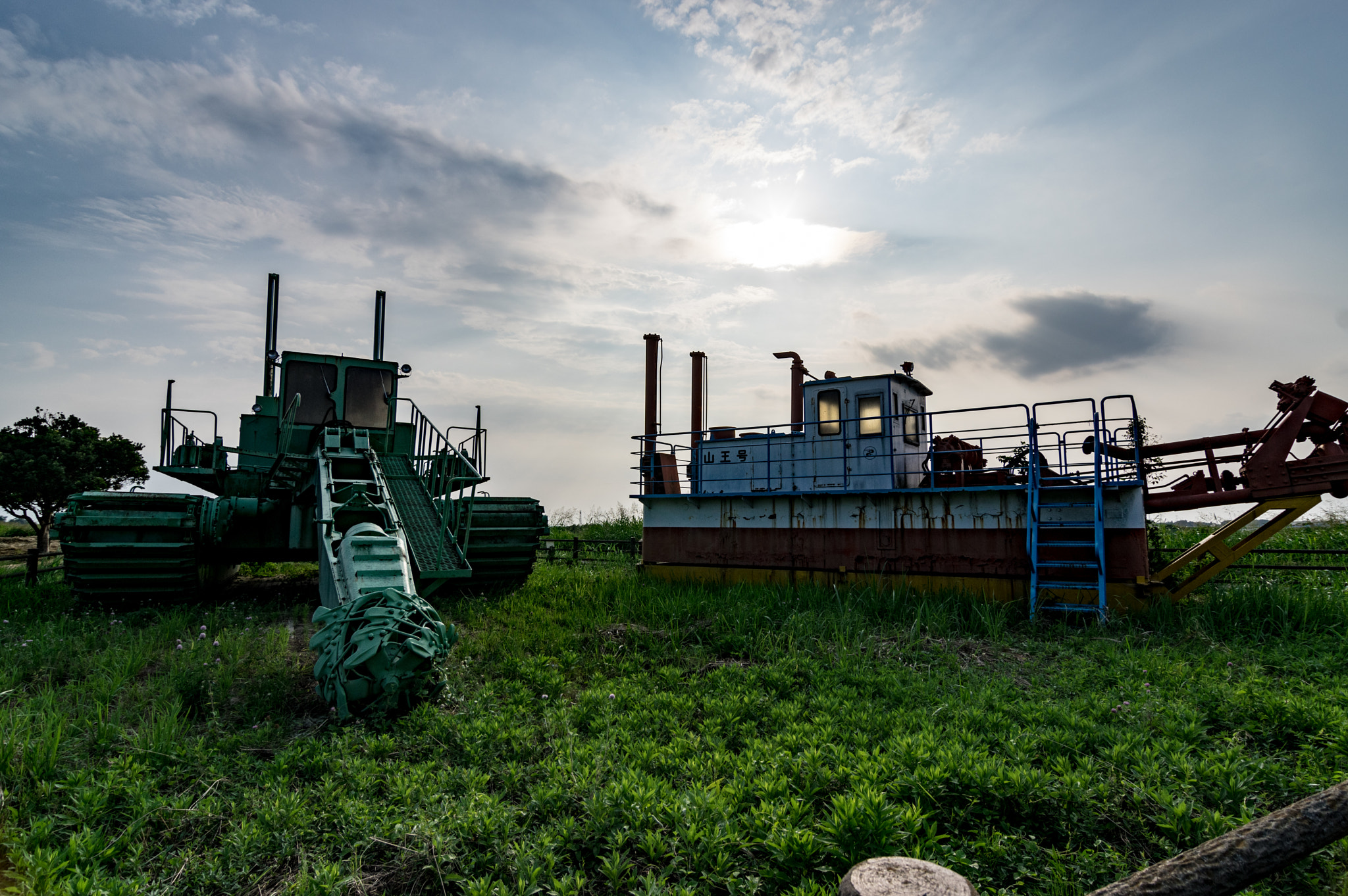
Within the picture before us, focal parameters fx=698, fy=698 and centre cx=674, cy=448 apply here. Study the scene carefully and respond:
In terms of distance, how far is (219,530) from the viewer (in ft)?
36.9

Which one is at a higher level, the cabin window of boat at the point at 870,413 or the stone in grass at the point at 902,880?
the cabin window of boat at the point at 870,413

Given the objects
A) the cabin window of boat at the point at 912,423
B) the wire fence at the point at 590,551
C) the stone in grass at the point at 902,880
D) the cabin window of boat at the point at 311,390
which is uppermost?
the cabin window of boat at the point at 311,390

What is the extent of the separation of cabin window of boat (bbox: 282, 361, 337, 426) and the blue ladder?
42.4ft

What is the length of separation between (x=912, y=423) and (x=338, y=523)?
10.8 metres

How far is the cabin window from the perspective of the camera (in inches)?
555

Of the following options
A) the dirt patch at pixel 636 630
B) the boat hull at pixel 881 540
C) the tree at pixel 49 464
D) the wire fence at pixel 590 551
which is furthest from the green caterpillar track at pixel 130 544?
the tree at pixel 49 464

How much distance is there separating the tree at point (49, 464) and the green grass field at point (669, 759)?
24368 millimetres

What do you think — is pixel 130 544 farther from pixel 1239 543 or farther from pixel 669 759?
pixel 1239 543

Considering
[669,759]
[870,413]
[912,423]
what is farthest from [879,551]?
[669,759]

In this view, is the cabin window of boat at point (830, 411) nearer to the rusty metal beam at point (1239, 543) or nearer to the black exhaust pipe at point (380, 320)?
the rusty metal beam at point (1239, 543)

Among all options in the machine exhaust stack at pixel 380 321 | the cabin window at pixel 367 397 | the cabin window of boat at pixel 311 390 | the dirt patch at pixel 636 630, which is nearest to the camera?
the dirt patch at pixel 636 630

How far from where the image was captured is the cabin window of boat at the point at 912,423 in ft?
45.7

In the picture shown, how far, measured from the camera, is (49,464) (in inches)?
1068

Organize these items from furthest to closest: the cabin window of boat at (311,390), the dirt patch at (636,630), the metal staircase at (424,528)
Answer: the cabin window of boat at (311,390) < the metal staircase at (424,528) < the dirt patch at (636,630)
